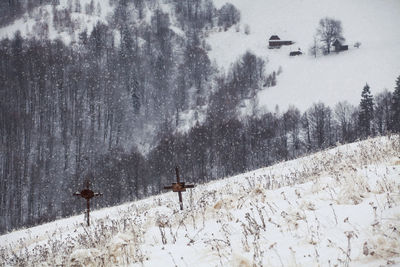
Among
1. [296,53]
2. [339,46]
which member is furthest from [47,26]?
[339,46]

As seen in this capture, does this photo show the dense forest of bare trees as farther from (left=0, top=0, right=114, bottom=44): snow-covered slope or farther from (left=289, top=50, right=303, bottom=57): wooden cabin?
(left=289, top=50, right=303, bottom=57): wooden cabin

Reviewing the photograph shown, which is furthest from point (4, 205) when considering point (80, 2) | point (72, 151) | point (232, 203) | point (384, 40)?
point (384, 40)

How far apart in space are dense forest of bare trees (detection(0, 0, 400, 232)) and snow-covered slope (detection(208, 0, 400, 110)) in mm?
5612

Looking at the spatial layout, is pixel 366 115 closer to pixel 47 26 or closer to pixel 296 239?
pixel 296 239

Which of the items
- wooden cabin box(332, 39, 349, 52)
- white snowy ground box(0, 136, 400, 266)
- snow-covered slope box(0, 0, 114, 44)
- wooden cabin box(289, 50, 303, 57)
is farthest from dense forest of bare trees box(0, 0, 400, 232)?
white snowy ground box(0, 136, 400, 266)

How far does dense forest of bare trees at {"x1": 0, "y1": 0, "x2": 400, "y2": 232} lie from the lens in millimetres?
53406

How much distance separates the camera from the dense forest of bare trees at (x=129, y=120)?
53.4 m

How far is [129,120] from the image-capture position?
7569cm

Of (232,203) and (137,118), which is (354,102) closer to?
(137,118)

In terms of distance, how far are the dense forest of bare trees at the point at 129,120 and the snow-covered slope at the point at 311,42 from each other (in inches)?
221

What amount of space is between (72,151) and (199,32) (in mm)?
75536

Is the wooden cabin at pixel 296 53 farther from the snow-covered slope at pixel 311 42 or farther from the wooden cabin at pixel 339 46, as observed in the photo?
the wooden cabin at pixel 339 46

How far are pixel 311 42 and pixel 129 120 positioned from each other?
64.4 m

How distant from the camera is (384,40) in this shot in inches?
3305
